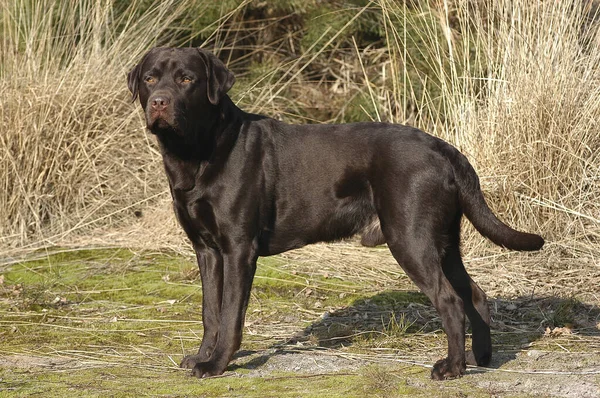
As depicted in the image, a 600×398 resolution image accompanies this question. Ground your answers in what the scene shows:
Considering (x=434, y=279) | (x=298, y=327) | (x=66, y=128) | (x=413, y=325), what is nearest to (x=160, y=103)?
(x=434, y=279)

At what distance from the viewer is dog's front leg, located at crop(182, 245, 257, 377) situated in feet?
14.3

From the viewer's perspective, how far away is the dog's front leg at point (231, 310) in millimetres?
4359

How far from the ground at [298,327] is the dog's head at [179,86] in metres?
1.23

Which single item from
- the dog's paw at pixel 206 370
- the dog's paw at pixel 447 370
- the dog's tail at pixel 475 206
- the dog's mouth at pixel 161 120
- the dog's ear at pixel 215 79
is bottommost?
the dog's paw at pixel 206 370

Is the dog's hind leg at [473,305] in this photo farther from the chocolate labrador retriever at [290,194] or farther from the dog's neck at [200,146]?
the dog's neck at [200,146]

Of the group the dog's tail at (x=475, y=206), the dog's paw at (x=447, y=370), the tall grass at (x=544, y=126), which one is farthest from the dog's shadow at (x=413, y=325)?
the tall grass at (x=544, y=126)

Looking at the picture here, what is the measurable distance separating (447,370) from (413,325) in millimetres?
1119

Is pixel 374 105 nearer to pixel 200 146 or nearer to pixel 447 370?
pixel 200 146

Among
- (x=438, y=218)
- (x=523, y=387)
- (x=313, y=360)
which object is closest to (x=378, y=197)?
(x=438, y=218)

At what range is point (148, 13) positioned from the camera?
26.9 ft

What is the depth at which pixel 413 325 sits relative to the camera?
17.5ft

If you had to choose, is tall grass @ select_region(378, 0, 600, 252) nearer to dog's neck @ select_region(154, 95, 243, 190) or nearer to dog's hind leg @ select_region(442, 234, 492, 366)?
dog's hind leg @ select_region(442, 234, 492, 366)

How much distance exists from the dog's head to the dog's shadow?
124 centimetres

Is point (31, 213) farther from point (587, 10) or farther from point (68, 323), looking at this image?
point (587, 10)
